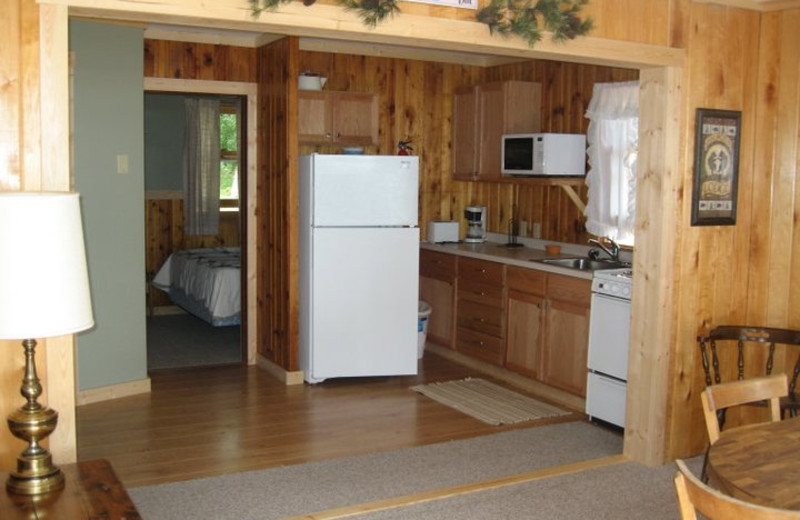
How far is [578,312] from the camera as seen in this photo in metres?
5.50

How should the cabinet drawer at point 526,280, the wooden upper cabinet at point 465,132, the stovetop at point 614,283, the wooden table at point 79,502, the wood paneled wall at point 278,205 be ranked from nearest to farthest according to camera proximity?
the wooden table at point 79,502 → the stovetop at point 614,283 → the cabinet drawer at point 526,280 → the wood paneled wall at point 278,205 → the wooden upper cabinet at point 465,132

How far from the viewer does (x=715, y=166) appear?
4445 millimetres

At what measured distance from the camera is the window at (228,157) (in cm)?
960

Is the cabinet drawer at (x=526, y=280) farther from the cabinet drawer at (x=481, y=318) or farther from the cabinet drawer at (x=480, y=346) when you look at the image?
the cabinet drawer at (x=480, y=346)

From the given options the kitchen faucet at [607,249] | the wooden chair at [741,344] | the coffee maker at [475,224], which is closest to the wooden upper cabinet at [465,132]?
the coffee maker at [475,224]

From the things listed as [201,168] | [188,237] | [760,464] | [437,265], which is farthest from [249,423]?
[201,168]

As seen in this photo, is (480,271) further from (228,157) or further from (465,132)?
(228,157)

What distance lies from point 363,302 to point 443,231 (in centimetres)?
134

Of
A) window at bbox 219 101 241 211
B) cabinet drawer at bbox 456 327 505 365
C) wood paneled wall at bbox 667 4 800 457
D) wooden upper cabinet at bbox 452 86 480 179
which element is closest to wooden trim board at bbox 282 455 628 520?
wood paneled wall at bbox 667 4 800 457

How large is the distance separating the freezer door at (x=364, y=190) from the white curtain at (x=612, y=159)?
1248 mm

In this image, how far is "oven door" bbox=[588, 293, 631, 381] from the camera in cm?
498

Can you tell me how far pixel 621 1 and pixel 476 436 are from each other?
7.96 ft

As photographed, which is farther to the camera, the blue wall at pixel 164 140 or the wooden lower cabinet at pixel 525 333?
the blue wall at pixel 164 140

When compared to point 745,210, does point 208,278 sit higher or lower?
lower
